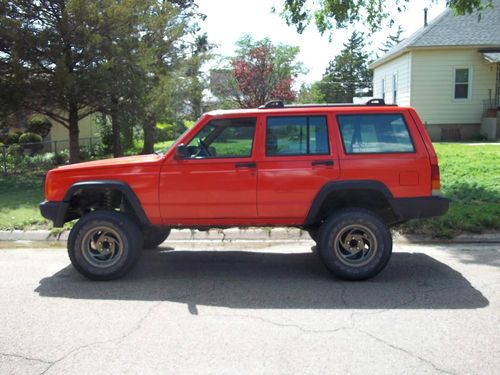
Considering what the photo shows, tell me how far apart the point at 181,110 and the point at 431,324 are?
19.9 metres

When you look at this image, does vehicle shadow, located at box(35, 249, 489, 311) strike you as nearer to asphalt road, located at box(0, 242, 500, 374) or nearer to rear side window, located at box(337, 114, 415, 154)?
asphalt road, located at box(0, 242, 500, 374)

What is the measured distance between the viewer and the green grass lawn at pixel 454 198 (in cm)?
808

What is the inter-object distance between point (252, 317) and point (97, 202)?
108 inches

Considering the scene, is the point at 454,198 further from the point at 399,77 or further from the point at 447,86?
the point at 399,77

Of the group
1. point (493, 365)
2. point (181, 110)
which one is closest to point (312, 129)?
point (493, 365)

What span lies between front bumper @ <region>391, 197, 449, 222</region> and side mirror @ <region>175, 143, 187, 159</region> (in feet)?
7.85

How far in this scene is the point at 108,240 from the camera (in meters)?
6.04

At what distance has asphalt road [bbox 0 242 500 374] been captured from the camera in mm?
3852

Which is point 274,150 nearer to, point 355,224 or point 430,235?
point 355,224

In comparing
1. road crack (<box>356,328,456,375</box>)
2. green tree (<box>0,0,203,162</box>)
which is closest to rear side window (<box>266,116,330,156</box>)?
road crack (<box>356,328,456,375</box>)

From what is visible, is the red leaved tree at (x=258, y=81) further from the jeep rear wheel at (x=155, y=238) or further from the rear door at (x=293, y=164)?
the rear door at (x=293, y=164)

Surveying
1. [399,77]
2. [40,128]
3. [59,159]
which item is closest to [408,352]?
[59,159]

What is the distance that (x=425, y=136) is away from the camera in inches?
231

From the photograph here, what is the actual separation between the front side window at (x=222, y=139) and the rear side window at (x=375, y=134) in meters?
1.06
